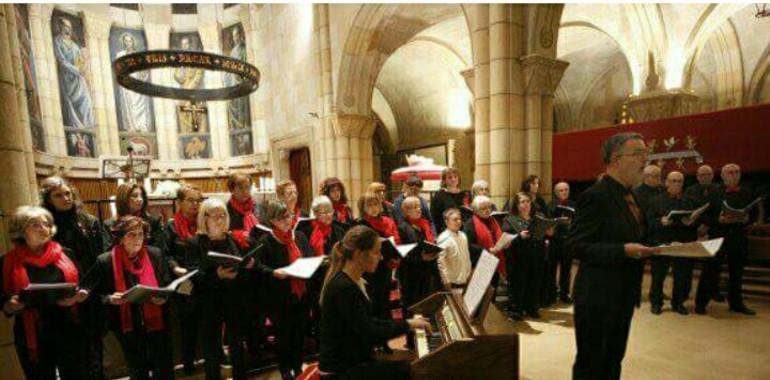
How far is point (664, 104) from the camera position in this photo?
8469mm

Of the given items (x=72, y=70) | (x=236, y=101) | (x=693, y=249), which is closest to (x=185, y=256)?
(x=693, y=249)

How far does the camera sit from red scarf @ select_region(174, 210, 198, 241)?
3.24 meters

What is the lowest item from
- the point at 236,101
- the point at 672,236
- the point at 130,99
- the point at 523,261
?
the point at 523,261

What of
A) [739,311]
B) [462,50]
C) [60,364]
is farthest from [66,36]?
[739,311]

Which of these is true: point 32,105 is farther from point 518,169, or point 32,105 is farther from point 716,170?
point 716,170

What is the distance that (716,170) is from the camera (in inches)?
258

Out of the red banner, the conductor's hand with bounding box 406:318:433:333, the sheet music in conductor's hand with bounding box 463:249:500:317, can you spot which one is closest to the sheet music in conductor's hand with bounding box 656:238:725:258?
the sheet music in conductor's hand with bounding box 463:249:500:317

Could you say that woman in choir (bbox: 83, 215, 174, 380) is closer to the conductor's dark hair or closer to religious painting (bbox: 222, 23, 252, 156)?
the conductor's dark hair

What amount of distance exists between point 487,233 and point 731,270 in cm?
300

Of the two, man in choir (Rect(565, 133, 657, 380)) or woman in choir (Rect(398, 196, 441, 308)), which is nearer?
man in choir (Rect(565, 133, 657, 380))

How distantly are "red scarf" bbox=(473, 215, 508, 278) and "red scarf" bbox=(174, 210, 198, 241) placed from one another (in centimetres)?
294

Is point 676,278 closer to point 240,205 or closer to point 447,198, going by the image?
point 447,198

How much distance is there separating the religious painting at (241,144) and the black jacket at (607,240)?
13.9 m

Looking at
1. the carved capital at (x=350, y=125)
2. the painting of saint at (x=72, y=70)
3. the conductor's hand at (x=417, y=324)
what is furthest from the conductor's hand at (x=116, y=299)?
the painting of saint at (x=72, y=70)
